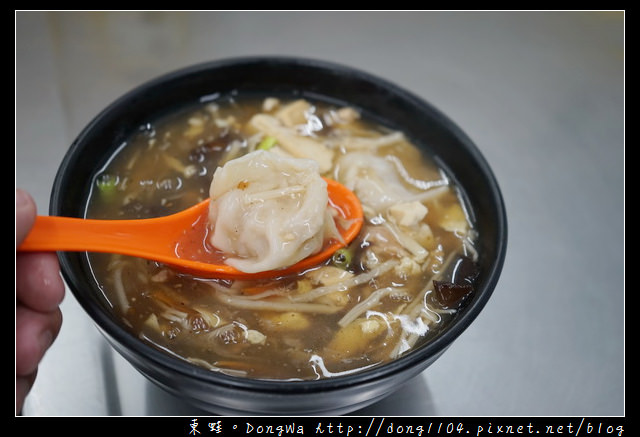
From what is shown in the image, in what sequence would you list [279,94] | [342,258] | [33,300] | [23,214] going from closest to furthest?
[23,214] < [33,300] < [342,258] < [279,94]

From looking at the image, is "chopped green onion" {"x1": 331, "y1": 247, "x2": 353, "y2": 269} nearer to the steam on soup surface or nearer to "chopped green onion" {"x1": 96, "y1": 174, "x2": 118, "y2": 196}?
the steam on soup surface

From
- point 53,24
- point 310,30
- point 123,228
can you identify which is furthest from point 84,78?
point 123,228

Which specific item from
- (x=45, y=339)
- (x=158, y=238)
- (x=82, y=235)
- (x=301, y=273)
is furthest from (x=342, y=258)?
(x=45, y=339)

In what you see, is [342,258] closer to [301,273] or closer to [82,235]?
[301,273]

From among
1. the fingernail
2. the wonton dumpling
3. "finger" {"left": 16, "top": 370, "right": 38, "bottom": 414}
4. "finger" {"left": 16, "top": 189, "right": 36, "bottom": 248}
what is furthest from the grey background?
"finger" {"left": 16, "top": 189, "right": 36, "bottom": 248}

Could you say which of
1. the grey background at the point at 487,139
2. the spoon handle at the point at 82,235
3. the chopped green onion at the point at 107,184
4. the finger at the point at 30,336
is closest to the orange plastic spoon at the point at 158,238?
the spoon handle at the point at 82,235

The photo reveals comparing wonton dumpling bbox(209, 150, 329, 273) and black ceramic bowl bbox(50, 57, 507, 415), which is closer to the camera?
black ceramic bowl bbox(50, 57, 507, 415)
